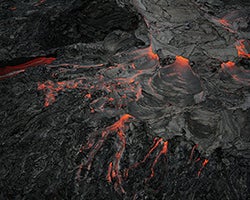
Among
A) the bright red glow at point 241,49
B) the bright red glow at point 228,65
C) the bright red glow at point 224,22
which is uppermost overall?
the bright red glow at point 224,22

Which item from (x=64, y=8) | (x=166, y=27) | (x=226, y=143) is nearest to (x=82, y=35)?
(x=64, y=8)

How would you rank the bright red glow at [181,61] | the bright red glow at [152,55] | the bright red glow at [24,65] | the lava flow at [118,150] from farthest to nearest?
the bright red glow at [24,65] < the bright red glow at [152,55] < the bright red glow at [181,61] < the lava flow at [118,150]

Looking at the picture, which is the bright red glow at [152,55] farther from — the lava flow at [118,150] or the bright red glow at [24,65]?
the bright red glow at [24,65]

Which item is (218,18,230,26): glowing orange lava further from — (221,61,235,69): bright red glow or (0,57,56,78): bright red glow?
(0,57,56,78): bright red glow

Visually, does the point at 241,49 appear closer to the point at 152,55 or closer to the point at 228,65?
the point at 228,65

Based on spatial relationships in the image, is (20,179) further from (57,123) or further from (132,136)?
(132,136)

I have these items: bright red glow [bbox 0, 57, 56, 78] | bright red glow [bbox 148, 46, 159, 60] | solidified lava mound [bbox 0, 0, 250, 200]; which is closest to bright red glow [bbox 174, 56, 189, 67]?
solidified lava mound [bbox 0, 0, 250, 200]

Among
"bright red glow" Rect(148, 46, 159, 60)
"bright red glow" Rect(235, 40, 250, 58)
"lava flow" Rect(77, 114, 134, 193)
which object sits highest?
"bright red glow" Rect(235, 40, 250, 58)

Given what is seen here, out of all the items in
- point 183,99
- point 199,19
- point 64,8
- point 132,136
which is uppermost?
point 199,19

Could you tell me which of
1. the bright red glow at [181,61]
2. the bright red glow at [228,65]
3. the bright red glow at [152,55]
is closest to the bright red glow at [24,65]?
the bright red glow at [152,55]
